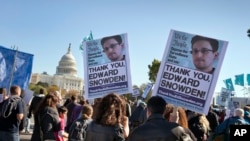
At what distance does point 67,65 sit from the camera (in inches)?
6407

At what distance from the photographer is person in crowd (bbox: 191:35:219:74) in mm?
6344

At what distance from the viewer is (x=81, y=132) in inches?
241

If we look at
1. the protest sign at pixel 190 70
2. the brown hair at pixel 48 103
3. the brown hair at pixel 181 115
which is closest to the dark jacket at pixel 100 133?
the brown hair at pixel 181 115

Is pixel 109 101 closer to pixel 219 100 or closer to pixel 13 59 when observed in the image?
pixel 13 59

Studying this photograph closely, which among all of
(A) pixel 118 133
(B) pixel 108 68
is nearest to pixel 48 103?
(B) pixel 108 68

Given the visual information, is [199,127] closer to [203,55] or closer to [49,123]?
[203,55]

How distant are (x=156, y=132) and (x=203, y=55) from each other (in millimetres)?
2527

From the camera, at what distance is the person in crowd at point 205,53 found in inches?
250

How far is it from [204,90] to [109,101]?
1.84 metres

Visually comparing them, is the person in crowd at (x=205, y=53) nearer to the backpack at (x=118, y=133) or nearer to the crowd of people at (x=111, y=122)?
the crowd of people at (x=111, y=122)

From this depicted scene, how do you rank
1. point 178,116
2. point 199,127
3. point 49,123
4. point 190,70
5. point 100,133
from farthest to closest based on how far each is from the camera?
1. point 199,127
2. point 49,123
3. point 190,70
4. point 178,116
5. point 100,133

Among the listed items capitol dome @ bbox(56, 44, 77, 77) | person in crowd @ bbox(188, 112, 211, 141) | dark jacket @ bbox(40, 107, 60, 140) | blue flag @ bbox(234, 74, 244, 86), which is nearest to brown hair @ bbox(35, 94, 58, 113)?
dark jacket @ bbox(40, 107, 60, 140)

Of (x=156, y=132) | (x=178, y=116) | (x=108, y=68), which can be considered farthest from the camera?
(x=108, y=68)

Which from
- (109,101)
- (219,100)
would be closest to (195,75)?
(109,101)
